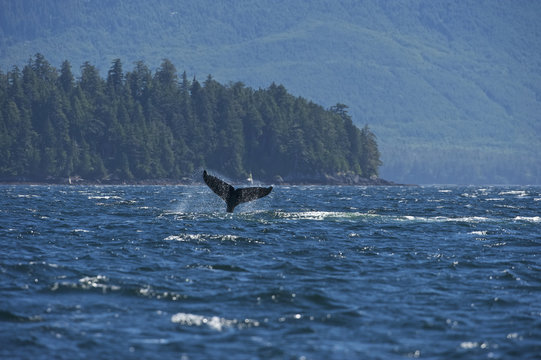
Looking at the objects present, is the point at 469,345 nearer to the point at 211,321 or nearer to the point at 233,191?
the point at 211,321

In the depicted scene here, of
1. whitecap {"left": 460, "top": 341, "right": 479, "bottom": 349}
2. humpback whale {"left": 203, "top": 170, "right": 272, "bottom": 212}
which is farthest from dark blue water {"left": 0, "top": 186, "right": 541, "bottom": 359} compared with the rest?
humpback whale {"left": 203, "top": 170, "right": 272, "bottom": 212}

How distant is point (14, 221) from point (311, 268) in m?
19.4

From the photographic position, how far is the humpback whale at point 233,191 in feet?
120

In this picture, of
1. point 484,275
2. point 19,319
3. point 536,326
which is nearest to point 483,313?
point 536,326

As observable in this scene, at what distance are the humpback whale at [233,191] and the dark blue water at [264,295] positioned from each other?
333 cm

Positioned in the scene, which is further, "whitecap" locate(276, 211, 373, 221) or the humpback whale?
"whitecap" locate(276, 211, 373, 221)

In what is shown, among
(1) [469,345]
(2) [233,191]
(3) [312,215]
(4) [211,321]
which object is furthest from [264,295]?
(3) [312,215]

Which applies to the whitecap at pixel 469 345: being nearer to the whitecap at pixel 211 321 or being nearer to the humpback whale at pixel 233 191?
the whitecap at pixel 211 321

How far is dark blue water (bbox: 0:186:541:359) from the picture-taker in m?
15.2

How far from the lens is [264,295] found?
63.6 feet

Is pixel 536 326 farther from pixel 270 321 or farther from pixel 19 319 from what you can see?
pixel 19 319

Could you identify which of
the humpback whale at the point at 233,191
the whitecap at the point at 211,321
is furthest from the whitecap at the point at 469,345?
the humpback whale at the point at 233,191

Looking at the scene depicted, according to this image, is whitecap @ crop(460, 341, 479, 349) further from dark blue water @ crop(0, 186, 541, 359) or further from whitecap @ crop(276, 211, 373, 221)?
whitecap @ crop(276, 211, 373, 221)

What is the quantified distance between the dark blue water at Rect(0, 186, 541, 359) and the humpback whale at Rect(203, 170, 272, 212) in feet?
10.9
